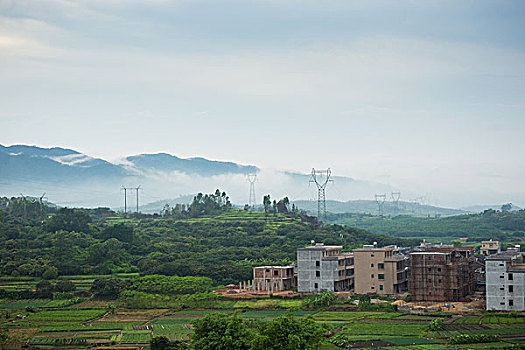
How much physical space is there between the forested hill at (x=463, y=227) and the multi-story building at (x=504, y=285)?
2316 inches

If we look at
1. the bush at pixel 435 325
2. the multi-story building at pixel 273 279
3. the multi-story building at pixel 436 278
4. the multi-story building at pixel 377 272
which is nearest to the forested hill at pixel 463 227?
the multi-story building at pixel 377 272

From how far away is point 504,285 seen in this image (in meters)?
48.6

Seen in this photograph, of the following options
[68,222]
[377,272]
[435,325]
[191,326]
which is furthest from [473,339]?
[68,222]

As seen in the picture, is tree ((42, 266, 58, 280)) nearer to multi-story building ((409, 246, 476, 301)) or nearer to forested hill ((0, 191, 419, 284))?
forested hill ((0, 191, 419, 284))

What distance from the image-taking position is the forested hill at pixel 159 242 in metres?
69.6

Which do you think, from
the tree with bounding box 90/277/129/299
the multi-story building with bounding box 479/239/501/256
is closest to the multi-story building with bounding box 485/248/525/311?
the multi-story building with bounding box 479/239/501/256

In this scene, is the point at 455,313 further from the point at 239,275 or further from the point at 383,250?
the point at 239,275

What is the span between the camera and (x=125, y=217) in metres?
114

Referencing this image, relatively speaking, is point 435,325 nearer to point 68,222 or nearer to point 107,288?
point 107,288

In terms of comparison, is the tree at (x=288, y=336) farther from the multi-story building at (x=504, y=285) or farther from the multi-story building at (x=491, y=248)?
the multi-story building at (x=491, y=248)

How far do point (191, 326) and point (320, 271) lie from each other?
53.7 feet

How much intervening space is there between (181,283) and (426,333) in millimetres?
26764

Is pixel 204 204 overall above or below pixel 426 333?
above

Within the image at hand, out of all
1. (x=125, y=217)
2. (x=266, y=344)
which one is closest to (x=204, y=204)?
(x=125, y=217)
